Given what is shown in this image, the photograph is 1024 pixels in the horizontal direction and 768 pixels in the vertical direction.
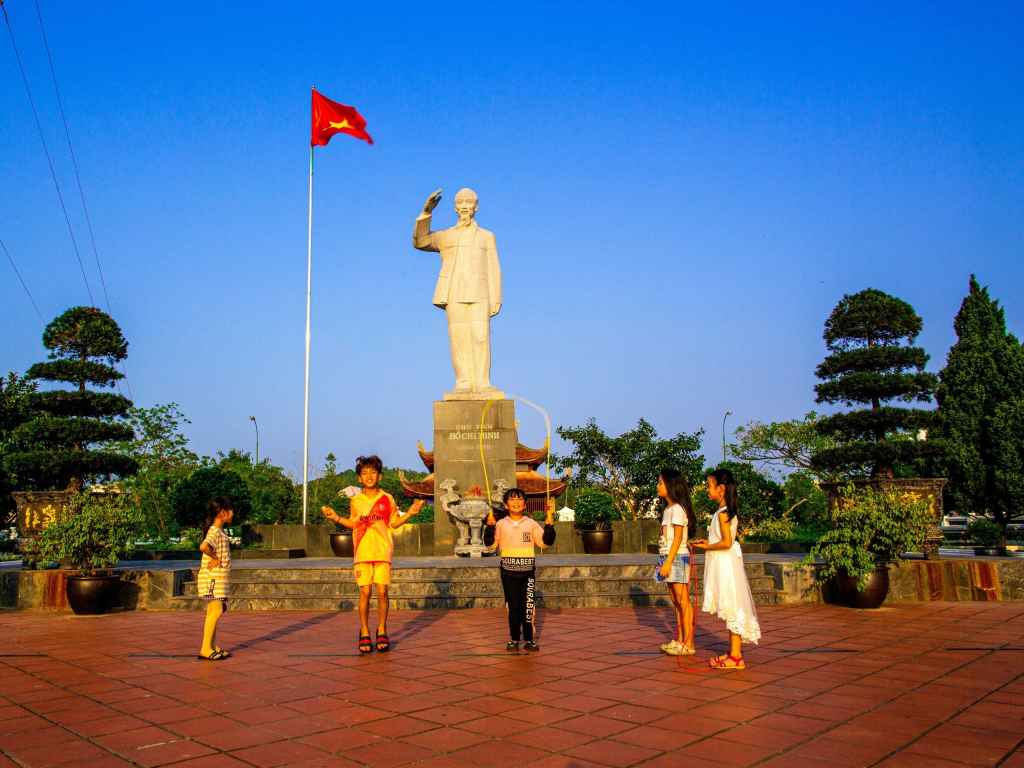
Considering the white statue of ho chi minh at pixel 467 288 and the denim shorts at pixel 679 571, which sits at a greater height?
the white statue of ho chi minh at pixel 467 288

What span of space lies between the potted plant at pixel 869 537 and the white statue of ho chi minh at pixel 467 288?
22.1 ft

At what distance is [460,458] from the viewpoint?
13383 millimetres

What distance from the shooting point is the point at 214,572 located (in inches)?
251

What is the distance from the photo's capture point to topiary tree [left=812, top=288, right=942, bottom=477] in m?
11.8

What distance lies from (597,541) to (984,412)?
18.3 metres

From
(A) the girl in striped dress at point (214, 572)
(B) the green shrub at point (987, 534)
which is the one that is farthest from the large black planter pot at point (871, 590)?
(B) the green shrub at point (987, 534)

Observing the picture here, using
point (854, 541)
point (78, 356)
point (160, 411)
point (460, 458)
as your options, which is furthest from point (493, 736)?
point (160, 411)

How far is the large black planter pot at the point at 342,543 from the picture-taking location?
13.4m

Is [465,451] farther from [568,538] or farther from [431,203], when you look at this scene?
[431,203]

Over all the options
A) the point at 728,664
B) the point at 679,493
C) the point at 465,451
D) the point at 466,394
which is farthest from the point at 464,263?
the point at 728,664

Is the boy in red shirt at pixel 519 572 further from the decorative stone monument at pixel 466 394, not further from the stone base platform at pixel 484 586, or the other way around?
the decorative stone monument at pixel 466 394

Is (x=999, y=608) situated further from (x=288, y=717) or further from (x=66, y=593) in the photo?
(x=66, y=593)

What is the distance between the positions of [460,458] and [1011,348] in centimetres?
2087

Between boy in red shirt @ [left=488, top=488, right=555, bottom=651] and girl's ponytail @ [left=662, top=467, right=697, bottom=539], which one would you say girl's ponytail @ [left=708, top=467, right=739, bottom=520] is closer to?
girl's ponytail @ [left=662, top=467, right=697, bottom=539]
